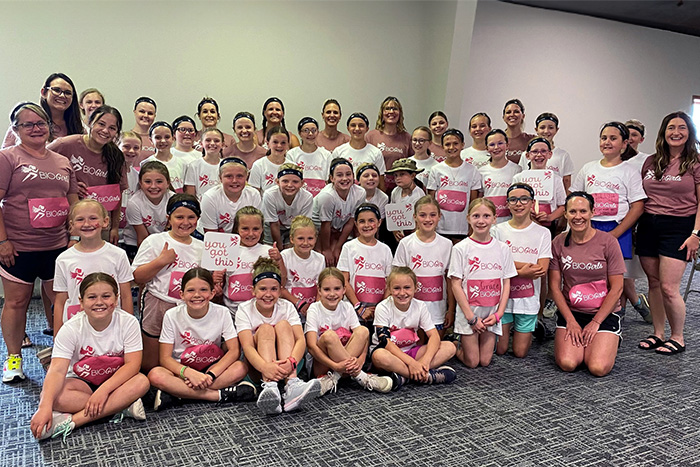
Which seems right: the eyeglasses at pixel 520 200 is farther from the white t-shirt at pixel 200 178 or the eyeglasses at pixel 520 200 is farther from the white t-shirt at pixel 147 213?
the white t-shirt at pixel 147 213

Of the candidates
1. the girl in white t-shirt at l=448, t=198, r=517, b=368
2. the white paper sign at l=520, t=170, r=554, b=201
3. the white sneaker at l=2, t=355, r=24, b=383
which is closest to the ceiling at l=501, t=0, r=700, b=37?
the white paper sign at l=520, t=170, r=554, b=201

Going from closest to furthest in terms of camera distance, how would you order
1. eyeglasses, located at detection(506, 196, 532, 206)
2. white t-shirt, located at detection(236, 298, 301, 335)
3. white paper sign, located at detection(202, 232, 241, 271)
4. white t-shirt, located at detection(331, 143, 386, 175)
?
white t-shirt, located at detection(236, 298, 301, 335), white paper sign, located at detection(202, 232, 241, 271), eyeglasses, located at detection(506, 196, 532, 206), white t-shirt, located at detection(331, 143, 386, 175)

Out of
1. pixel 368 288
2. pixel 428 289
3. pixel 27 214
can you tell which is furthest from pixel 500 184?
pixel 27 214

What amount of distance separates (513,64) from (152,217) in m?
5.96

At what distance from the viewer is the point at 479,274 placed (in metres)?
3.64

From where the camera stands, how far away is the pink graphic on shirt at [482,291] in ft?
11.9

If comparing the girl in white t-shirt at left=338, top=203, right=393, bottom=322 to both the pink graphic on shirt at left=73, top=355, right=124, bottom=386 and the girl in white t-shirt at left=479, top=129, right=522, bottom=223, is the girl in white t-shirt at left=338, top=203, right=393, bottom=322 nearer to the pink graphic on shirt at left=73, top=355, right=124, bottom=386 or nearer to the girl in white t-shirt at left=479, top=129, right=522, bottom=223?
the girl in white t-shirt at left=479, top=129, right=522, bottom=223

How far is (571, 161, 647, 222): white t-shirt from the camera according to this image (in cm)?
407

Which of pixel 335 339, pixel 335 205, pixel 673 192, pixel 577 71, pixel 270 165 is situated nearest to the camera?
pixel 335 339

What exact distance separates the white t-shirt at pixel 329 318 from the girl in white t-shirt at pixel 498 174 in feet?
5.70

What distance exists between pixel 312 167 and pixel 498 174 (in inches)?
62.8

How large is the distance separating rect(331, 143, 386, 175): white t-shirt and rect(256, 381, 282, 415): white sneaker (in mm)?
2360

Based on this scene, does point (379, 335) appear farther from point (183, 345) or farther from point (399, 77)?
point (399, 77)

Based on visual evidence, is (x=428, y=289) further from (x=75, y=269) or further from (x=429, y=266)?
(x=75, y=269)
